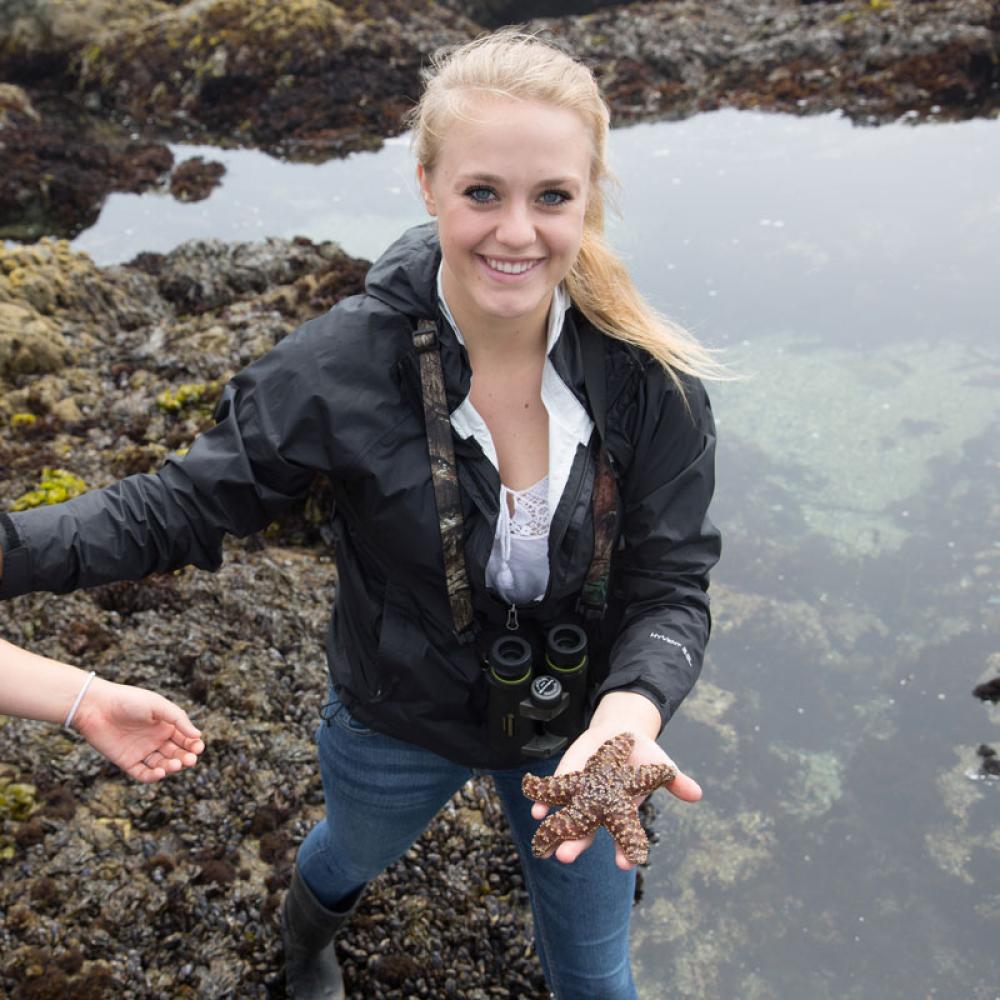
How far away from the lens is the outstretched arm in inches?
104

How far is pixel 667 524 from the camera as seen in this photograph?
2.81 metres

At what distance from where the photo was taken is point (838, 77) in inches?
434

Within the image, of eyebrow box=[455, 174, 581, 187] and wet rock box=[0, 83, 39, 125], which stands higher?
eyebrow box=[455, 174, 581, 187]

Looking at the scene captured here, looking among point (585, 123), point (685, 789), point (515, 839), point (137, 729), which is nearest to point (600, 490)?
point (685, 789)

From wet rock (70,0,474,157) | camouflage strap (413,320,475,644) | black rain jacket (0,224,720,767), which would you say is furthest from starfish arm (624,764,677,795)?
wet rock (70,0,474,157)

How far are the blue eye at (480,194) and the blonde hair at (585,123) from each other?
18cm

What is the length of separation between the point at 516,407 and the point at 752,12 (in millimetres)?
12384

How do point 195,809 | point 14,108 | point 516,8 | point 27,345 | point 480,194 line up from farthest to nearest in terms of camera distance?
point 516,8 < point 14,108 < point 27,345 < point 195,809 < point 480,194

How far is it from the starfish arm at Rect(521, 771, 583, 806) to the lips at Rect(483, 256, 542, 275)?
126cm

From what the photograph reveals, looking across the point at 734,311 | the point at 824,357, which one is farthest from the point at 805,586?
the point at 734,311

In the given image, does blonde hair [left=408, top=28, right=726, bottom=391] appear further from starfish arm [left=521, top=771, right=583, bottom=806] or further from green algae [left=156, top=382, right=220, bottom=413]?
green algae [left=156, top=382, right=220, bottom=413]

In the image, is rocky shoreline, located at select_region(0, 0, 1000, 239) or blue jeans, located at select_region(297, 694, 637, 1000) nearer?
blue jeans, located at select_region(297, 694, 637, 1000)

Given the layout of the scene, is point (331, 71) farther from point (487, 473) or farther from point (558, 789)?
point (558, 789)

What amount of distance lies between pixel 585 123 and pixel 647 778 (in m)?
1.64
